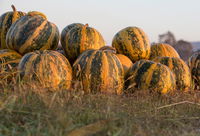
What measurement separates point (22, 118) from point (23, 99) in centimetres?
29

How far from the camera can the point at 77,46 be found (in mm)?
4617

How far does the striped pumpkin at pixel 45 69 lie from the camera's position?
3.72 meters

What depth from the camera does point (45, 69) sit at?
12.3 feet

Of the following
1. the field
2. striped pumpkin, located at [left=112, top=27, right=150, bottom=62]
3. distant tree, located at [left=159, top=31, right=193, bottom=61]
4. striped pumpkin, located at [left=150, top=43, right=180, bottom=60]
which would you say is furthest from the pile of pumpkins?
distant tree, located at [left=159, top=31, right=193, bottom=61]

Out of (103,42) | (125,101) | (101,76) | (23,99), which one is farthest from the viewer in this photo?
(103,42)

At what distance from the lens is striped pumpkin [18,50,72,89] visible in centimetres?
372

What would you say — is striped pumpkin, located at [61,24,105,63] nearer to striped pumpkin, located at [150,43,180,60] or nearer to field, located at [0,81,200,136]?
striped pumpkin, located at [150,43,180,60]

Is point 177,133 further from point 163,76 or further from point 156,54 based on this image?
point 156,54

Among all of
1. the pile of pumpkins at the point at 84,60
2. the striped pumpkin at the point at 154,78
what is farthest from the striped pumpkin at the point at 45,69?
the striped pumpkin at the point at 154,78

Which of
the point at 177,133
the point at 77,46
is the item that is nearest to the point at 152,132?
the point at 177,133

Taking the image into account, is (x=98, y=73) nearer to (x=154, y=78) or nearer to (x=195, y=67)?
(x=154, y=78)

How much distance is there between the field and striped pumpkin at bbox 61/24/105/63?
4.31ft

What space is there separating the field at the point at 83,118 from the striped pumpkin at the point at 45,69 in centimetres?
51

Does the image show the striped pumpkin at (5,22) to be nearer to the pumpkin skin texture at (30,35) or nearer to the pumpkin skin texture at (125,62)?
the pumpkin skin texture at (30,35)
